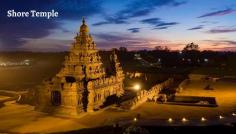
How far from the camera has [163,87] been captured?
40.0 metres

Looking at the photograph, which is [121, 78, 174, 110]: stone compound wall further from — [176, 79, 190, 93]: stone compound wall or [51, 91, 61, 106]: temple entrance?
[51, 91, 61, 106]: temple entrance

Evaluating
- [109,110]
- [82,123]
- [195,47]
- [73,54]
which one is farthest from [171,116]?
[195,47]

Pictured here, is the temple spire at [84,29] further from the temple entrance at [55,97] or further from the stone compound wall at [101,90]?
the temple entrance at [55,97]

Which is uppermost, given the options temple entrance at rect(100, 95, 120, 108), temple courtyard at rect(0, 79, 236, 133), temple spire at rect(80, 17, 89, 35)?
temple spire at rect(80, 17, 89, 35)

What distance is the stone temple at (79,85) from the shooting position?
25.8 metres

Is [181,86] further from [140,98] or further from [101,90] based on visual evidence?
[101,90]

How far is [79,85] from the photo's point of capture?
2617cm

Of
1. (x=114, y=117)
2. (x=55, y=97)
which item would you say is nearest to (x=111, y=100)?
(x=55, y=97)

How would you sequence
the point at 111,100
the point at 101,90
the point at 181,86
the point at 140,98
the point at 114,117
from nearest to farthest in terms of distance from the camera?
the point at 114,117 < the point at 101,90 < the point at 140,98 < the point at 111,100 < the point at 181,86

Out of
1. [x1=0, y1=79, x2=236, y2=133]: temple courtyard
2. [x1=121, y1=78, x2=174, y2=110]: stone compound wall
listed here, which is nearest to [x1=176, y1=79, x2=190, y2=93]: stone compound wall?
[x1=121, y1=78, x2=174, y2=110]: stone compound wall

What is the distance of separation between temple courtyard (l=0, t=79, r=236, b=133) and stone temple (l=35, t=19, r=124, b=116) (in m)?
1.14

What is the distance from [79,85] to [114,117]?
14.1 feet

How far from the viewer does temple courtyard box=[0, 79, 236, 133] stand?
21.6 meters

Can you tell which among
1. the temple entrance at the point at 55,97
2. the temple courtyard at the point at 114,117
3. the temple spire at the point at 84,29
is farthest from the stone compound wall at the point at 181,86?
the temple entrance at the point at 55,97
